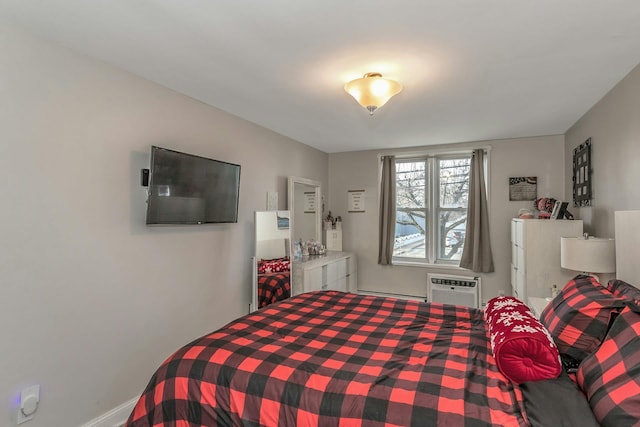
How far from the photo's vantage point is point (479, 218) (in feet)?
15.1

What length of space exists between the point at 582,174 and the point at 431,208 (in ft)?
6.20

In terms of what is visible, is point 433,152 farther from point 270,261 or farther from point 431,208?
point 270,261

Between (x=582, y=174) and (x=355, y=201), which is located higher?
(x=582, y=174)

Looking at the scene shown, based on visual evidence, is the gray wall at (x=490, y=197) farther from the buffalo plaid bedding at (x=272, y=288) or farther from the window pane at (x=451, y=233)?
the buffalo plaid bedding at (x=272, y=288)

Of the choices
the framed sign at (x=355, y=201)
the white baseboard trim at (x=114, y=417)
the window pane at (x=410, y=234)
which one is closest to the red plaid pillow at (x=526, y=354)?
the white baseboard trim at (x=114, y=417)

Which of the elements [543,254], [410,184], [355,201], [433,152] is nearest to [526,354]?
[543,254]

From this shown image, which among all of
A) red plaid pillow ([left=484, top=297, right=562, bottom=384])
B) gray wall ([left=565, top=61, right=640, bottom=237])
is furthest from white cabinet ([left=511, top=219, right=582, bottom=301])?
red plaid pillow ([left=484, top=297, right=562, bottom=384])

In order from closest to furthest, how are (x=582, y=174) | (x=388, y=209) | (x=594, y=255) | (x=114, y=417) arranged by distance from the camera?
(x=114, y=417) < (x=594, y=255) < (x=582, y=174) < (x=388, y=209)

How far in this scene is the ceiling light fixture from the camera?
2.34 meters

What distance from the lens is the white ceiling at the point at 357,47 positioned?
5.50 feet

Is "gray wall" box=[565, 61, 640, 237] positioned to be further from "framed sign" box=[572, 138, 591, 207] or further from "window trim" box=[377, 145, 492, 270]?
"window trim" box=[377, 145, 492, 270]

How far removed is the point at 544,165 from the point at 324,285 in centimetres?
317

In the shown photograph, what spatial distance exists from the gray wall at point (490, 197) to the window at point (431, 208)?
243 millimetres

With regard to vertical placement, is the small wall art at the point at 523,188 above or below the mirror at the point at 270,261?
above
